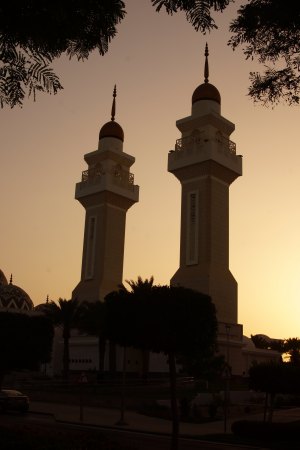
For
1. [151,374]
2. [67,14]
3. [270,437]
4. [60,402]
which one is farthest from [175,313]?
[151,374]

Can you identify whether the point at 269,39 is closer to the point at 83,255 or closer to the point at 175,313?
the point at 175,313

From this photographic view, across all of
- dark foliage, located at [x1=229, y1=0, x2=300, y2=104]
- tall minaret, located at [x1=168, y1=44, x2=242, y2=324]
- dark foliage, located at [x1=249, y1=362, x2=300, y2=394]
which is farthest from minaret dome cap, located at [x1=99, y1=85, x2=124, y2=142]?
dark foliage, located at [x1=229, y1=0, x2=300, y2=104]

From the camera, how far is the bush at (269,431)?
18844 mm

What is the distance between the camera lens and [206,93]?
54.5 meters

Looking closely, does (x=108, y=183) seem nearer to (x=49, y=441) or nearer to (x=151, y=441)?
(x=151, y=441)

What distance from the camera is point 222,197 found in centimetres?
5088

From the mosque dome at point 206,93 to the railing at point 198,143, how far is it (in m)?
4.19

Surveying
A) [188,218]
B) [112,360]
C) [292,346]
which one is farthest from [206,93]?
[292,346]

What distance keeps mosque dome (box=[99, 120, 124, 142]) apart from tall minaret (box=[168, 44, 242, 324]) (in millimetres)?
11112

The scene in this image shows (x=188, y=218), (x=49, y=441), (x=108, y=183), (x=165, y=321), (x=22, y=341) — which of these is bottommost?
(x=49, y=441)

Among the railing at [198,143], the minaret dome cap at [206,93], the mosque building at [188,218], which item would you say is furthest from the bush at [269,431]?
the minaret dome cap at [206,93]

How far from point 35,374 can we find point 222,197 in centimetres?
2627

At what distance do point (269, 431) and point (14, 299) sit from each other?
5163 cm

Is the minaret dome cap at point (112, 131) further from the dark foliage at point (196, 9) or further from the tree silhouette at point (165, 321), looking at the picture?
the dark foliage at point (196, 9)
